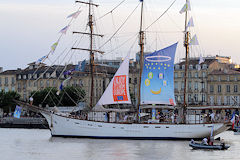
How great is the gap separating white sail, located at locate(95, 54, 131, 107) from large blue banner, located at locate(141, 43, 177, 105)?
1.88m

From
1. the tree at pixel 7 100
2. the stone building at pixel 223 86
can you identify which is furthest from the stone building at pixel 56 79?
the stone building at pixel 223 86

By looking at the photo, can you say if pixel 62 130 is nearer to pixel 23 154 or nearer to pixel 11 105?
pixel 23 154

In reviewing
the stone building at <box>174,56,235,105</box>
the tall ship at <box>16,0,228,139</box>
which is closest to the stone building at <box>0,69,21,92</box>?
the stone building at <box>174,56,235,105</box>

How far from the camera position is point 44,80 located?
4611 inches

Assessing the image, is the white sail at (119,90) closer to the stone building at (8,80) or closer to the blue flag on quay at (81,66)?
the blue flag on quay at (81,66)

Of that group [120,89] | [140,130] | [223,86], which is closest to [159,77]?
[120,89]

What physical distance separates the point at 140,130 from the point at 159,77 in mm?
5832

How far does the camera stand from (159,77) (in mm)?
61781

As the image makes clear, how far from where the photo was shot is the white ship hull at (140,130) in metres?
59.5

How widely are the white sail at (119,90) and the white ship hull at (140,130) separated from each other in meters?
2.67

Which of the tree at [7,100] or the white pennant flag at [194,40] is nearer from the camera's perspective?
the white pennant flag at [194,40]

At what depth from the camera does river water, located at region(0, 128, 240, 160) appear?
152ft

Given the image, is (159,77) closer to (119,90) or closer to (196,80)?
(119,90)

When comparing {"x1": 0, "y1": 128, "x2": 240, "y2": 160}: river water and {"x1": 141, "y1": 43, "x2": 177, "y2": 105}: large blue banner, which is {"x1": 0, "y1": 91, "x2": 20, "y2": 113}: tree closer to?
{"x1": 0, "y1": 128, "x2": 240, "y2": 160}: river water
